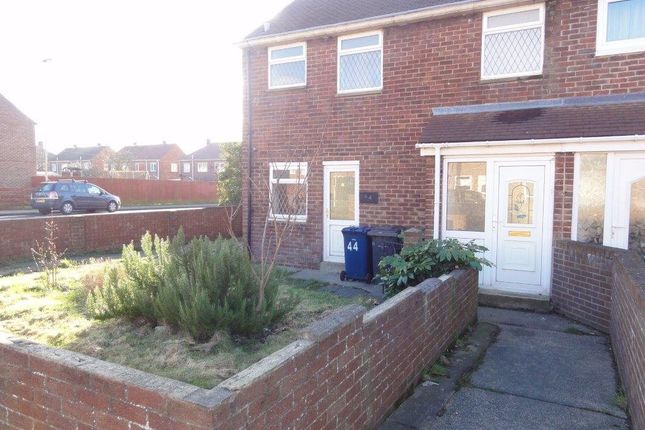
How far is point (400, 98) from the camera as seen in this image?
9586 mm

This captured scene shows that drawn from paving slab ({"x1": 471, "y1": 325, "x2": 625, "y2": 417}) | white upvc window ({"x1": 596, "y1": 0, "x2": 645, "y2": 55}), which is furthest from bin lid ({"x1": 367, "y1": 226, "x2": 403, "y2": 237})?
white upvc window ({"x1": 596, "y1": 0, "x2": 645, "y2": 55})

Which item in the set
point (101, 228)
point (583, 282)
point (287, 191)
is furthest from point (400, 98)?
point (101, 228)

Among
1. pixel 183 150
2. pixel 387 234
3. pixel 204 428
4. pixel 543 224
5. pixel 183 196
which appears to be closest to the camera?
pixel 204 428

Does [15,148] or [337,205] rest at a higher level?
[15,148]

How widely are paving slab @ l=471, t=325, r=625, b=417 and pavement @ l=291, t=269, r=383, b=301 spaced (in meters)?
2.37

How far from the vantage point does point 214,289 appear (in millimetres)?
5180

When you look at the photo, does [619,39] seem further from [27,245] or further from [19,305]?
[27,245]

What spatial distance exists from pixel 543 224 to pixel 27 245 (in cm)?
1056

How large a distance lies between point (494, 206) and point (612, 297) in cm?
247

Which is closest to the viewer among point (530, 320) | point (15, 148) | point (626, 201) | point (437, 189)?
point (530, 320)

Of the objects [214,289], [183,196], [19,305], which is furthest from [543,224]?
[183,196]

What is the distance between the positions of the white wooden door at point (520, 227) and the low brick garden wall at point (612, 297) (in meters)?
0.46

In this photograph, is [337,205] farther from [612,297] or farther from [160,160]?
[160,160]

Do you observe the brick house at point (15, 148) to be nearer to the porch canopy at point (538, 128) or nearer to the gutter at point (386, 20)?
the gutter at point (386, 20)
